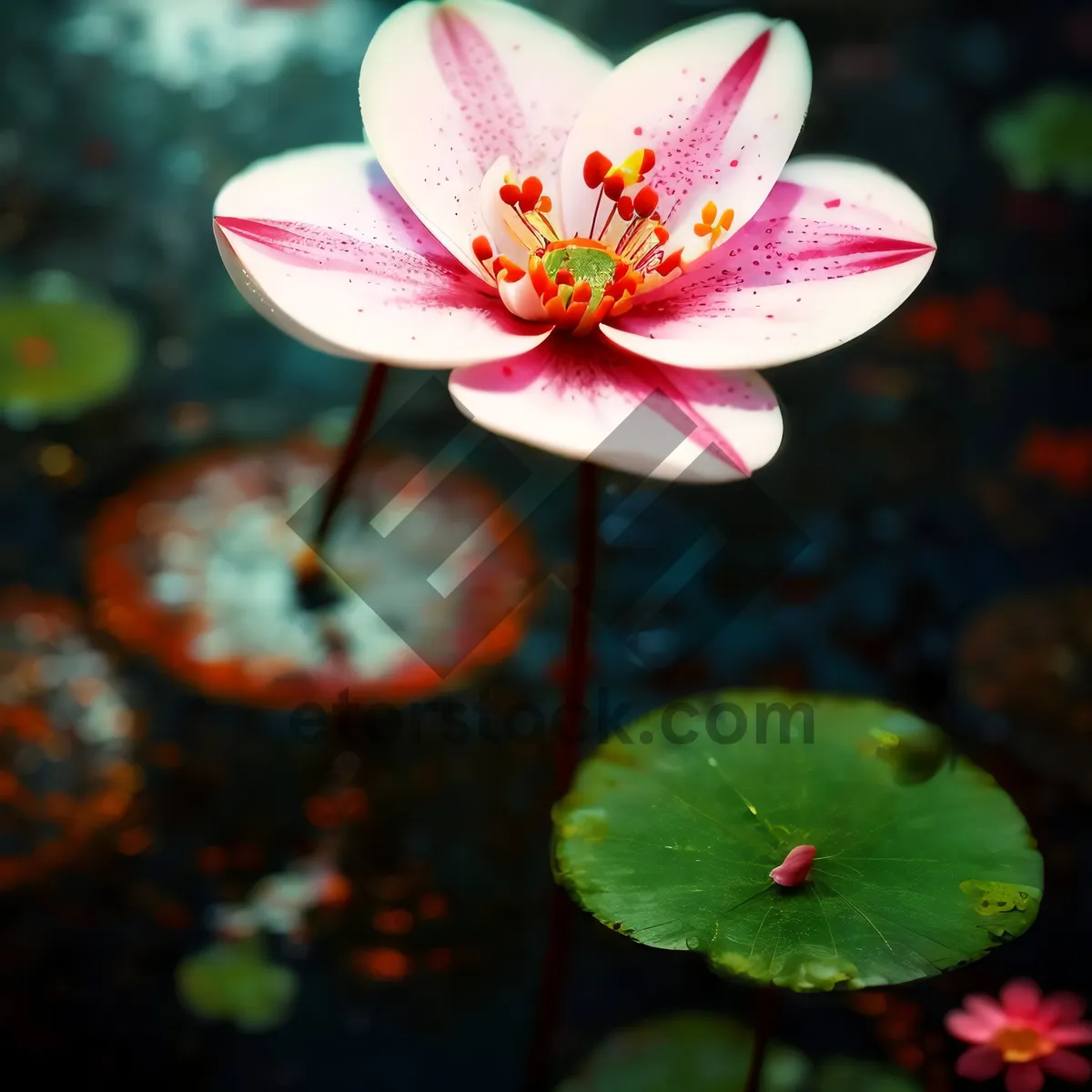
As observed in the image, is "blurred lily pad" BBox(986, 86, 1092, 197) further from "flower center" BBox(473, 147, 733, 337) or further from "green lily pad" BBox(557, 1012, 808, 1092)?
"green lily pad" BBox(557, 1012, 808, 1092)

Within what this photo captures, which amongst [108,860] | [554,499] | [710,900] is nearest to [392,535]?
[554,499]

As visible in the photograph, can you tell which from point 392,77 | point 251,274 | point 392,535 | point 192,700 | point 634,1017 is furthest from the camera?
point 392,535

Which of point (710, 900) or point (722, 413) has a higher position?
point (722, 413)

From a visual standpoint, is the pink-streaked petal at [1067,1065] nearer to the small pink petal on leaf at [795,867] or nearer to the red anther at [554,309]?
the small pink petal on leaf at [795,867]

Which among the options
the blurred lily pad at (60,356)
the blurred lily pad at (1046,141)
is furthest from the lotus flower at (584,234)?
the blurred lily pad at (1046,141)

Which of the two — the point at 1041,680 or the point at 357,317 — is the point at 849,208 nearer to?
the point at 357,317

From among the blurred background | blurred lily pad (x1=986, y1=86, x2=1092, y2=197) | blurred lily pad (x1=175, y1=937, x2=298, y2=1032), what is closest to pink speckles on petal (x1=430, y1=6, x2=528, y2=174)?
the blurred background
